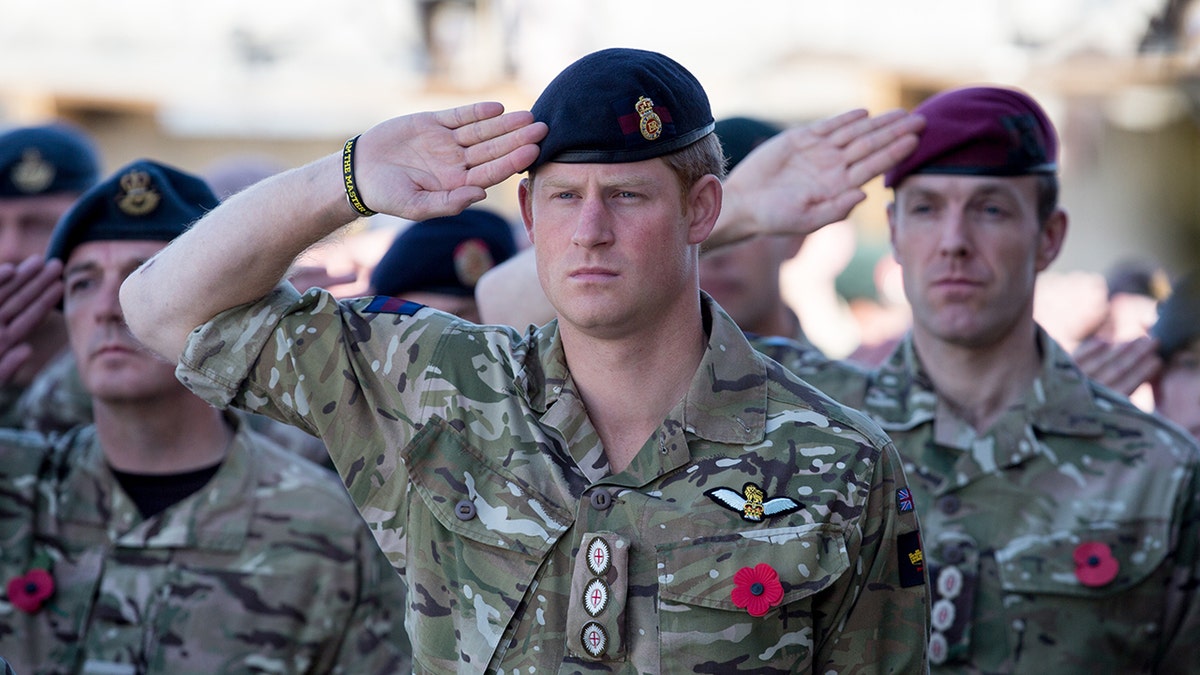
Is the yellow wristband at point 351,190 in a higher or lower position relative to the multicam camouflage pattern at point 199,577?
higher

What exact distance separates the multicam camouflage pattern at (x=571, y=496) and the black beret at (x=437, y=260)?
211cm

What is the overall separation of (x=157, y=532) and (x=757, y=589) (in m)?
2.01

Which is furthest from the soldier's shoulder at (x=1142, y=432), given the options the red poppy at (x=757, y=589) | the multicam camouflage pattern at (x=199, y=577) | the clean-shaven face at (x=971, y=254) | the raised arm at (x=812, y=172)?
the multicam camouflage pattern at (x=199, y=577)

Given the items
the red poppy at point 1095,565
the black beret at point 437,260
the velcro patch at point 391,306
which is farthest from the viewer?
the black beret at point 437,260

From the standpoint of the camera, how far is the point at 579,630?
2.75 meters

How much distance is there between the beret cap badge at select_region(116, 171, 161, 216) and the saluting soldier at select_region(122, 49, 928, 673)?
1.26 m

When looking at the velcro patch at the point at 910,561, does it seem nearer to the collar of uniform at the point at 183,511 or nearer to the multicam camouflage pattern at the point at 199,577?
the multicam camouflage pattern at the point at 199,577

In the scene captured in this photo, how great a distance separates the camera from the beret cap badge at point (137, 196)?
419cm

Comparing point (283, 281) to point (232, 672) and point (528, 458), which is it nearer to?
point (528, 458)

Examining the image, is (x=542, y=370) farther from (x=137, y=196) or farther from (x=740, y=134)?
(x=740, y=134)

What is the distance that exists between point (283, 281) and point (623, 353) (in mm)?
697

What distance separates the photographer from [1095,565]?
385cm

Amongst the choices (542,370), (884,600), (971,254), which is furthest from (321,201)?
(971,254)

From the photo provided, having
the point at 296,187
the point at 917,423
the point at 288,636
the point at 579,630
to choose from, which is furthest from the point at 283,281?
the point at 917,423
